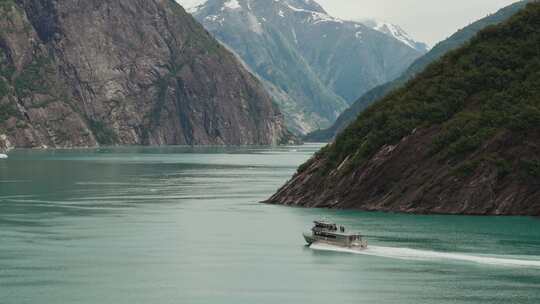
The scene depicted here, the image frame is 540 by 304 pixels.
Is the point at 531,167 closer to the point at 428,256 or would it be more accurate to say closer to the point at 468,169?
the point at 468,169

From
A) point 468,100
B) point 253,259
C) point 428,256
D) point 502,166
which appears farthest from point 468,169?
point 253,259

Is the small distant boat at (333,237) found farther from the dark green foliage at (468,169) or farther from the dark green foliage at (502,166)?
the dark green foliage at (502,166)

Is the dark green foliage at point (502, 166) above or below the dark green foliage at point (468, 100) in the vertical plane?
below

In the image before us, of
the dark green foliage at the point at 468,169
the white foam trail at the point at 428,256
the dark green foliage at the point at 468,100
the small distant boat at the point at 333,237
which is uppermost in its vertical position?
the dark green foliage at the point at 468,100

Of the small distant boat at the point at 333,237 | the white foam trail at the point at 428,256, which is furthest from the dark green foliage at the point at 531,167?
the white foam trail at the point at 428,256

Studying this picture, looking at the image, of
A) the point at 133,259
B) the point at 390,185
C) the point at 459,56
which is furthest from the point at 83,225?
the point at 459,56

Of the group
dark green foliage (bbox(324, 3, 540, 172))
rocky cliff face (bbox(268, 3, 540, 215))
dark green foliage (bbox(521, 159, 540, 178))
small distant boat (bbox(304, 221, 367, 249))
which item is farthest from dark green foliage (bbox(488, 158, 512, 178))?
small distant boat (bbox(304, 221, 367, 249))

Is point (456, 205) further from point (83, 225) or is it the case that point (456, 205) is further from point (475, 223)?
point (83, 225)
